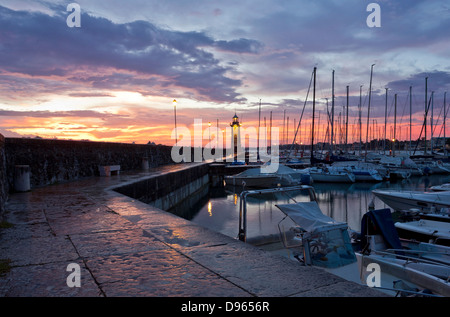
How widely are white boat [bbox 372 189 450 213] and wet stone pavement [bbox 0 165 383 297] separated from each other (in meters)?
14.0

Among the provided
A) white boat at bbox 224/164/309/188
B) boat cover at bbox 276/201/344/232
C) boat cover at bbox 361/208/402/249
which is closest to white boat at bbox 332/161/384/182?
white boat at bbox 224/164/309/188

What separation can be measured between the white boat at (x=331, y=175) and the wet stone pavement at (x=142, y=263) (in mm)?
30376

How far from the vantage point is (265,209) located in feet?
69.8

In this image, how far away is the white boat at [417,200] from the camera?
48.2 feet

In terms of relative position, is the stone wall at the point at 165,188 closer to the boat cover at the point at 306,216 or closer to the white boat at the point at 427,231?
the boat cover at the point at 306,216

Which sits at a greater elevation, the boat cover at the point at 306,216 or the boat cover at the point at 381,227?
the boat cover at the point at 306,216

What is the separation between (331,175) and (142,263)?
32914 mm

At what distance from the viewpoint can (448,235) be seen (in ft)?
32.2

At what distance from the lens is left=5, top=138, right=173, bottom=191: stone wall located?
11.0m

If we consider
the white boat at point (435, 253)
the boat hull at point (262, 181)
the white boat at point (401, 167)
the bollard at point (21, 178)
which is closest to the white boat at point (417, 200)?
the white boat at point (435, 253)
